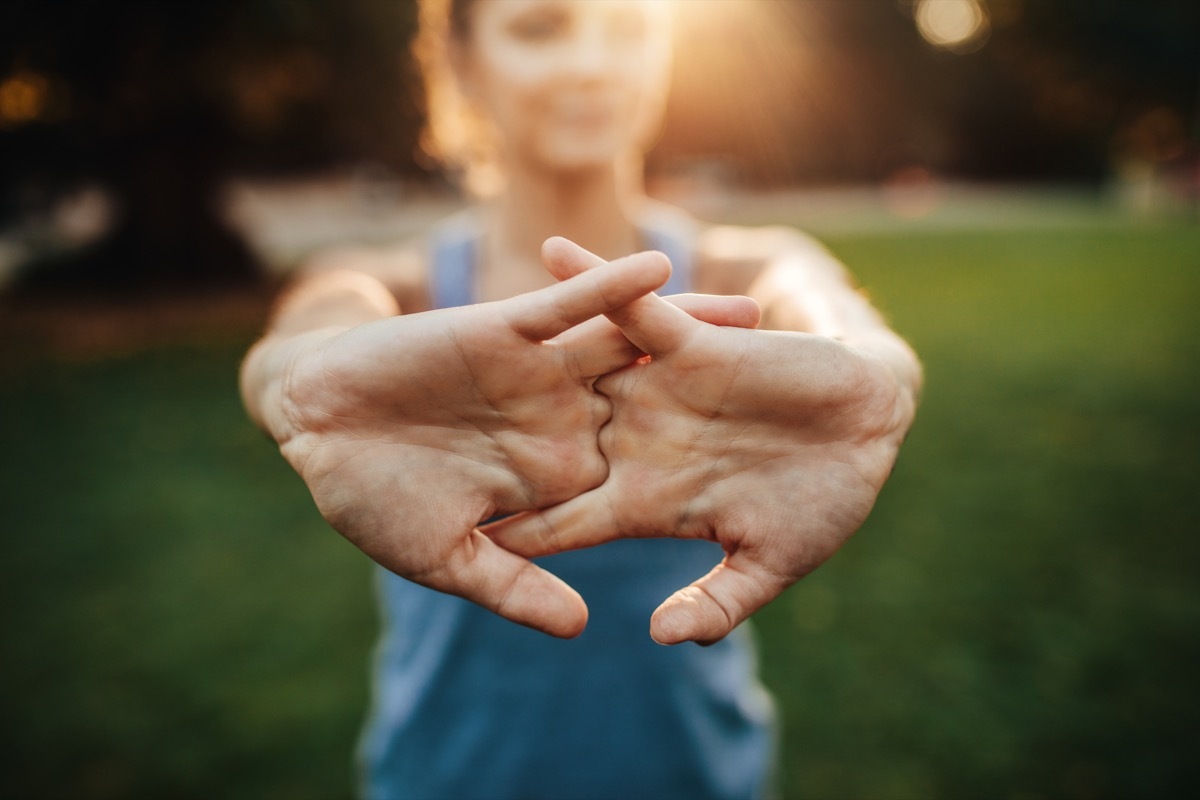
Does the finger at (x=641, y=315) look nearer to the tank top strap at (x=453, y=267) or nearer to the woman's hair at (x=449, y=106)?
the tank top strap at (x=453, y=267)

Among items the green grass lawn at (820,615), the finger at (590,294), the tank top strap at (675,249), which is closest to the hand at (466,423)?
the finger at (590,294)

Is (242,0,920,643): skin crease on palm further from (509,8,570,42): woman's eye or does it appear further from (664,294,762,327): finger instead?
(509,8,570,42): woman's eye

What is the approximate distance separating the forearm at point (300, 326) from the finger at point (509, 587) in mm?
325

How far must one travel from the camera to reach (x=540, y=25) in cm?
162

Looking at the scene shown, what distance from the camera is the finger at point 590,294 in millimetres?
1035

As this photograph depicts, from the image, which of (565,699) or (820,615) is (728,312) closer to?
(565,699)

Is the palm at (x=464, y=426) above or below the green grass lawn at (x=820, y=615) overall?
above

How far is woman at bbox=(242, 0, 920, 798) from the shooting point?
110 cm

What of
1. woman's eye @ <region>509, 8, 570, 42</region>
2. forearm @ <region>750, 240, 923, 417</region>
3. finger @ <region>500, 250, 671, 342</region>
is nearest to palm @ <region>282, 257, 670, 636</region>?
finger @ <region>500, 250, 671, 342</region>

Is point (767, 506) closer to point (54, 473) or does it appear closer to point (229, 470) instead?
point (229, 470)

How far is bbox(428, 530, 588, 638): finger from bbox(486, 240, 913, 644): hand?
0.06m

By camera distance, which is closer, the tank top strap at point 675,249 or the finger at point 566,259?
the finger at point 566,259

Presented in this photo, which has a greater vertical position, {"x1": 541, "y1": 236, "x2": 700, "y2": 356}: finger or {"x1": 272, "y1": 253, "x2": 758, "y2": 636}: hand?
{"x1": 541, "y1": 236, "x2": 700, "y2": 356}: finger

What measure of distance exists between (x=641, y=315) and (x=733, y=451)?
0.26 m
